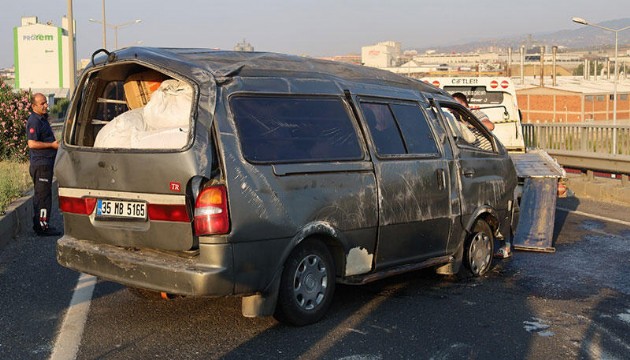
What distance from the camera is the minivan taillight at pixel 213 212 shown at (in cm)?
539

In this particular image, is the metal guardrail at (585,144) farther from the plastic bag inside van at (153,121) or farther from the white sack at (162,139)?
the white sack at (162,139)

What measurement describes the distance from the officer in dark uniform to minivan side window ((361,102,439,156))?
4998mm

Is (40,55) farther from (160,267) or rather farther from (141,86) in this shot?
(160,267)

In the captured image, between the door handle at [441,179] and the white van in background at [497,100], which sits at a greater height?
the white van in background at [497,100]

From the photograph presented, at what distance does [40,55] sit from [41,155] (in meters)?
105

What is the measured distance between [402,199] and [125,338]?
8.21 feet

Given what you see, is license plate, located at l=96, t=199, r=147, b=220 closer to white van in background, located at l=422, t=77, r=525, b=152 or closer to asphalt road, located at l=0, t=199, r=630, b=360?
asphalt road, located at l=0, t=199, r=630, b=360

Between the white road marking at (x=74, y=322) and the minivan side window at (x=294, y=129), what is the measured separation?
5.84ft

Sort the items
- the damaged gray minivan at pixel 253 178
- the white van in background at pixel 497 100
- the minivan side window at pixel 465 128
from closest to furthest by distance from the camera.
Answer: the damaged gray minivan at pixel 253 178
the minivan side window at pixel 465 128
the white van in background at pixel 497 100

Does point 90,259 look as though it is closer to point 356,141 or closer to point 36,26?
point 356,141

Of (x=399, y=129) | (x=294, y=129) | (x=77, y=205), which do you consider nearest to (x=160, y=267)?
(x=77, y=205)

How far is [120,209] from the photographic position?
19.3 ft

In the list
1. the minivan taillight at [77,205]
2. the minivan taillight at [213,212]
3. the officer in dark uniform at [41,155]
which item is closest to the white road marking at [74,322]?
the minivan taillight at [77,205]

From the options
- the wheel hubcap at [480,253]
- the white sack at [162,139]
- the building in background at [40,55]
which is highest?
the building in background at [40,55]
